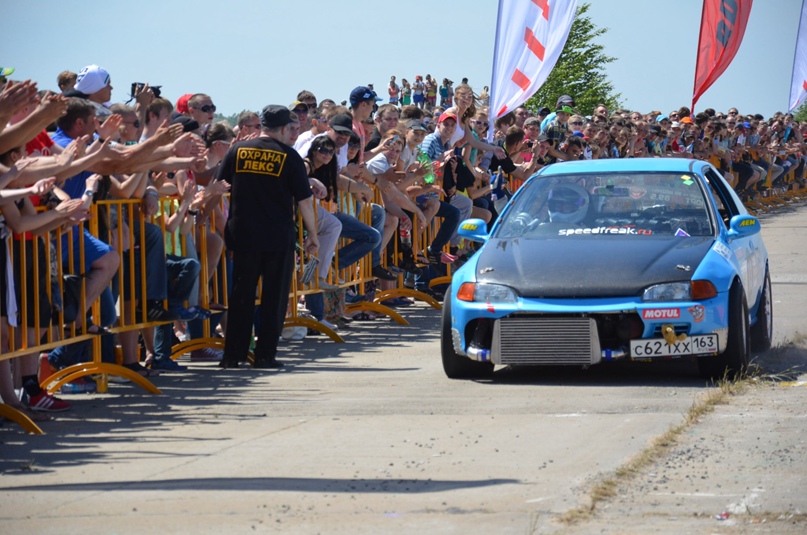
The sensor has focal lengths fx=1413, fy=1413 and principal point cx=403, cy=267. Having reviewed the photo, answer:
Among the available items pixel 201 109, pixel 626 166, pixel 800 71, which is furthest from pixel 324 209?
pixel 800 71

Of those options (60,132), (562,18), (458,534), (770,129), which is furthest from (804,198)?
(458,534)

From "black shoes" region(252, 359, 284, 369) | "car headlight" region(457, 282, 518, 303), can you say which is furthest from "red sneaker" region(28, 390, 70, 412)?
"car headlight" region(457, 282, 518, 303)

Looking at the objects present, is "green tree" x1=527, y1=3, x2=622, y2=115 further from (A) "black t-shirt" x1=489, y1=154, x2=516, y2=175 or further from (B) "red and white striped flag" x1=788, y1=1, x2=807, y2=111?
(A) "black t-shirt" x1=489, y1=154, x2=516, y2=175

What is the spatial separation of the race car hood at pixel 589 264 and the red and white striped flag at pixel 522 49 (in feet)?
26.1

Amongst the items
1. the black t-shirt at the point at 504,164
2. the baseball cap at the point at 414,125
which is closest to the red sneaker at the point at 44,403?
the baseball cap at the point at 414,125

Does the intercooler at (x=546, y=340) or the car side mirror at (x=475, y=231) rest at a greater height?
the car side mirror at (x=475, y=231)

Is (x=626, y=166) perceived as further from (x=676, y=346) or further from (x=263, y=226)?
(x=263, y=226)

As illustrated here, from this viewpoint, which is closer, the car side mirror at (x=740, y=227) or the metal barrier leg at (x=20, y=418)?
the metal barrier leg at (x=20, y=418)

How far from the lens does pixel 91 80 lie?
12.4m

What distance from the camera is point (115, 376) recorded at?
10.5 m

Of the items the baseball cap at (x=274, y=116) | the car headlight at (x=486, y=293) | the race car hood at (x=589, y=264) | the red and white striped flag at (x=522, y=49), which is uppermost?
the red and white striped flag at (x=522, y=49)

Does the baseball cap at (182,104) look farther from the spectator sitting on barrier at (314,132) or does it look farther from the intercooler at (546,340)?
the intercooler at (546,340)

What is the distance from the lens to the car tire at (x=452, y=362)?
33.3ft

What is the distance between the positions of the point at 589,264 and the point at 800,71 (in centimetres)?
2692
